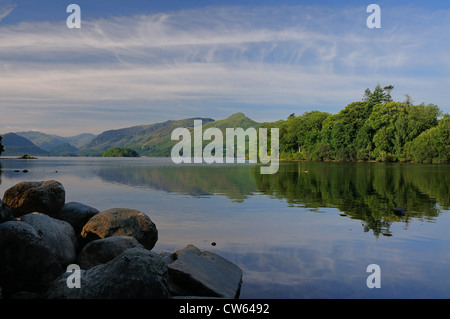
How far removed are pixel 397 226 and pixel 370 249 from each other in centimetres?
512

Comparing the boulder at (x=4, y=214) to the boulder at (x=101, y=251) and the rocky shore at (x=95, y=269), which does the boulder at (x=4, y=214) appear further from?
the boulder at (x=101, y=251)

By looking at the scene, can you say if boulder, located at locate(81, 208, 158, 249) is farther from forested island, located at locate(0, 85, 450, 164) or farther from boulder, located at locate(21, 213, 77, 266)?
forested island, located at locate(0, 85, 450, 164)

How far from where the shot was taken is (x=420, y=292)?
9.92 m

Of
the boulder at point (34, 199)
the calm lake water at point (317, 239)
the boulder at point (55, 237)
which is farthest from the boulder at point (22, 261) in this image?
the boulder at point (34, 199)

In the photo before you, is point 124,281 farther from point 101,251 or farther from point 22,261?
point 101,251

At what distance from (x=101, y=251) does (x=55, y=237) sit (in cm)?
158

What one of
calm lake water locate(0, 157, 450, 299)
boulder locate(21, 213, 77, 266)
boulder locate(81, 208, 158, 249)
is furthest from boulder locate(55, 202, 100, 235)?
calm lake water locate(0, 157, 450, 299)

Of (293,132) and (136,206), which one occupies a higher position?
(293,132)

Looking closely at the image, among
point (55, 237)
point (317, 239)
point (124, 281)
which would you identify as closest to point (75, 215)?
point (55, 237)

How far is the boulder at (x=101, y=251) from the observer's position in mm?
11188

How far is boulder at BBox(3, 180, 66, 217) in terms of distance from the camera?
47.6 feet

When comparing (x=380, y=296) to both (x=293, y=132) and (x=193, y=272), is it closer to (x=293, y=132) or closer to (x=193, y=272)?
(x=193, y=272)

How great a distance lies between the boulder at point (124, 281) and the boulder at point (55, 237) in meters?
2.39
